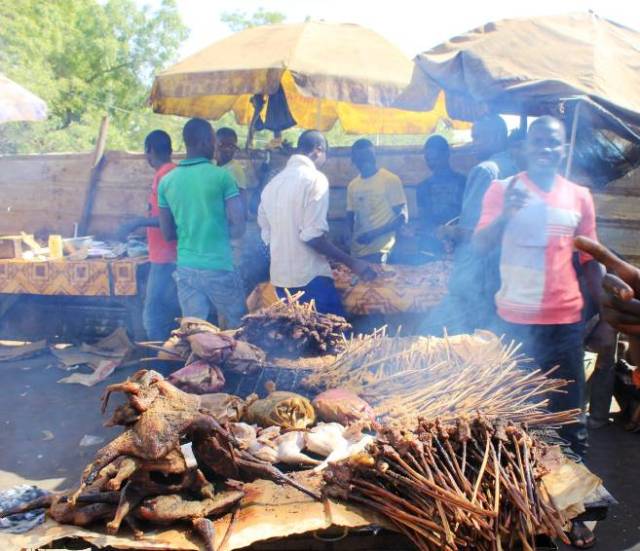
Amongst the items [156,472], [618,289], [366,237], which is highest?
[618,289]

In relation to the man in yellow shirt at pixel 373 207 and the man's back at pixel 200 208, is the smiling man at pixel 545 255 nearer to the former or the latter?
the man's back at pixel 200 208

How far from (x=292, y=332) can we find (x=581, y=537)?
217cm

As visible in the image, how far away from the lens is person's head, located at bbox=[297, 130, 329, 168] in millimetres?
4879

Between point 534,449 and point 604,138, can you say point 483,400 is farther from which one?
point 604,138

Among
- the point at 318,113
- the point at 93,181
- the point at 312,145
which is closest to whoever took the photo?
the point at 312,145

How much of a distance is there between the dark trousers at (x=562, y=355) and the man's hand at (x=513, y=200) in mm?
717

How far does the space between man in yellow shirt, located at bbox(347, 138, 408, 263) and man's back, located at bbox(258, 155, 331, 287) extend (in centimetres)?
174

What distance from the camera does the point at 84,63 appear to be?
23547 mm

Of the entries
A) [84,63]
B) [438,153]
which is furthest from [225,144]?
[84,63]

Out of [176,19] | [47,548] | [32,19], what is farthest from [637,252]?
[176,19]

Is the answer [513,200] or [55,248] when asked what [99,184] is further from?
[513,200]

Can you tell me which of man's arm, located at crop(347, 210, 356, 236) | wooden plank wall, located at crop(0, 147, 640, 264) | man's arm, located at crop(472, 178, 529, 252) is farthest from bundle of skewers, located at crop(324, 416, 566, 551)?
wooden plank wall, located at crop(0, 147, 640, 264)

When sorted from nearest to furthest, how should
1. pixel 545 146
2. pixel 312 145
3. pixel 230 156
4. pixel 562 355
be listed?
1. pixel 545 146
2. pixel 562 355
3. pixel 312 145
4. pixel 230 156

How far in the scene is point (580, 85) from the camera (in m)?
4.43
